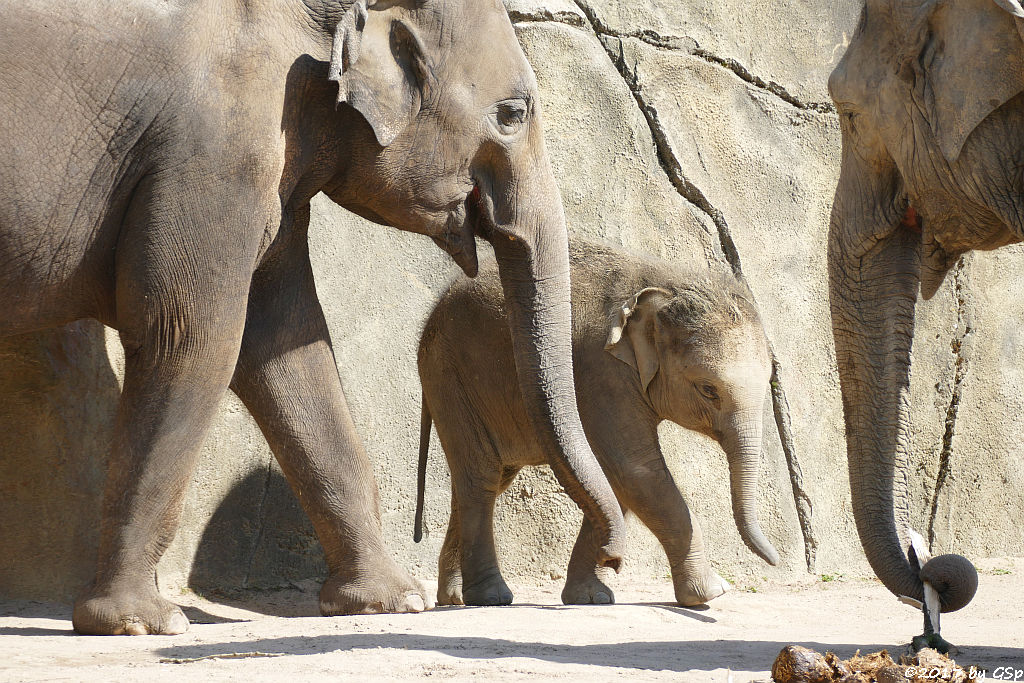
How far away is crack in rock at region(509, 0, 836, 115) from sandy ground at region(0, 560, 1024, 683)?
2324mm

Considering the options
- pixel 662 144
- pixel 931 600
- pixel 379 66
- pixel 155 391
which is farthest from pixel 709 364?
pixel 155 391

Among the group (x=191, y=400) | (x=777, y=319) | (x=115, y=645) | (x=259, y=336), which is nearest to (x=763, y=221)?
(x=777, y=319)

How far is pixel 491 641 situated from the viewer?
3.31m

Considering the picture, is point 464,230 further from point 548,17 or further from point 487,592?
point 548,17

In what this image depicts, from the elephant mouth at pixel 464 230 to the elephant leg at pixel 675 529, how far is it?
95cm

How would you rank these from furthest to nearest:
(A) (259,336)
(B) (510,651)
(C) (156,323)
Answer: (A) (259,336)
(C) (156,323)
(B) (510,651)

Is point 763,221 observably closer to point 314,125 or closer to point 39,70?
point 314,125

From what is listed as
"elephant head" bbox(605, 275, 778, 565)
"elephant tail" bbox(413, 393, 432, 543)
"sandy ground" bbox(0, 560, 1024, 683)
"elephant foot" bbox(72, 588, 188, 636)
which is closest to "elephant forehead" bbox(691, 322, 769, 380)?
"elephant head" bbox(605, 275, 778, 565)

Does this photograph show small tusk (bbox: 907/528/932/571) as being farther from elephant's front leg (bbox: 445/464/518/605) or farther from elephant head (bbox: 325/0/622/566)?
elephant's front leg (bbox: 445/464/518/605)

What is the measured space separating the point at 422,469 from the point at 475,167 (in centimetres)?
131

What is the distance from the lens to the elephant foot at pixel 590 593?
461 cm

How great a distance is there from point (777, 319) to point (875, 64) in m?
2.67

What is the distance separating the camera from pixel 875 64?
11.1 ft

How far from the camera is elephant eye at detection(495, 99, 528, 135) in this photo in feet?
13.4
